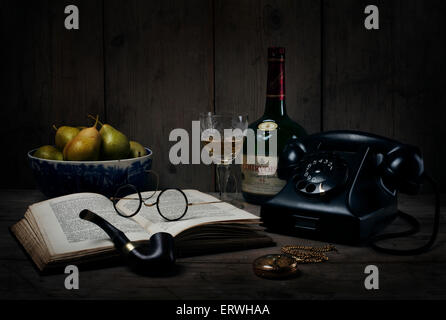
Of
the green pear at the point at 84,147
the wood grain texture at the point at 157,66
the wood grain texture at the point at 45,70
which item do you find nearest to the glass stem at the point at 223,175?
the wood grain texture at the point at 157,66

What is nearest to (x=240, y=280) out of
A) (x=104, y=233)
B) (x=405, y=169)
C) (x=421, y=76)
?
(x=104, y=233)

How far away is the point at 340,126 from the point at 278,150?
330mm

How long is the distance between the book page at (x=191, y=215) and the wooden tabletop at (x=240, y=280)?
2.8 inches

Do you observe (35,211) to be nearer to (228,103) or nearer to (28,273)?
(28,273)

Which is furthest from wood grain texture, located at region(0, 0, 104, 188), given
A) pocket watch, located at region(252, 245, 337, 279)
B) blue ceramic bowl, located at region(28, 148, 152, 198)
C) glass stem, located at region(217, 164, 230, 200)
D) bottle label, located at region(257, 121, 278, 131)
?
pocket watch, located at region(252, 245, 337, 279)

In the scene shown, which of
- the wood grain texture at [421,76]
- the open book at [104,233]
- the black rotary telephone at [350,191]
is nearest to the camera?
the open book at [104,233]

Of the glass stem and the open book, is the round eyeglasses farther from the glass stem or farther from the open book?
the glass stem

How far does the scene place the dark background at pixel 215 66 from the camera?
1453mm

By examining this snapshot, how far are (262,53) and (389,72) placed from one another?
39cm

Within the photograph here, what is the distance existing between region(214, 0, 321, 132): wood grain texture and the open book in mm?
529

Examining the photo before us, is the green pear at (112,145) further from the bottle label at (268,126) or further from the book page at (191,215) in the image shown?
the bottle label at (268,126)

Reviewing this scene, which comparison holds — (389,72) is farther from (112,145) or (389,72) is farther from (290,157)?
(112,145)

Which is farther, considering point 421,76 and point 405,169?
point 421,76

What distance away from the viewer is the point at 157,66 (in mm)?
1505
